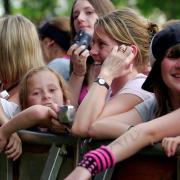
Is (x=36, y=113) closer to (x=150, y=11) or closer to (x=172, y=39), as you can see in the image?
(x=172, y=39)

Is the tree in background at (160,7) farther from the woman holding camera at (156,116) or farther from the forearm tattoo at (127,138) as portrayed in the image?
the forearm tattoo at (127,138)

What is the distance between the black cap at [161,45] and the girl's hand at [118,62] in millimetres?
379

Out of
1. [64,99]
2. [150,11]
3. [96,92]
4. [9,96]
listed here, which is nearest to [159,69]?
[96,92]

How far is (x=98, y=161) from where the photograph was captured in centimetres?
371

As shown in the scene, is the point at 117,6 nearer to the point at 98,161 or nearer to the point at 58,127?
the point at 58,127

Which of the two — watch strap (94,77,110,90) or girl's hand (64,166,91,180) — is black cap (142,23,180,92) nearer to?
watch strap (94,77,110,90)

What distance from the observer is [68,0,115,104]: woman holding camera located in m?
5.57

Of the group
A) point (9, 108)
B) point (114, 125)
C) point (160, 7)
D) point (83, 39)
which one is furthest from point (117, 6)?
point (114, 125)

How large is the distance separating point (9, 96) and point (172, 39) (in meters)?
1.78

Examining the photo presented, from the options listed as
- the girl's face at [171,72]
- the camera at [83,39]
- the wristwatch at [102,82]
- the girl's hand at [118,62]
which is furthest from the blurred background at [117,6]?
the girl's face at [171,72]

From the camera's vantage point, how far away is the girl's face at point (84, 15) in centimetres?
639

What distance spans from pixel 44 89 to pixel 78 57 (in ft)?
1.89

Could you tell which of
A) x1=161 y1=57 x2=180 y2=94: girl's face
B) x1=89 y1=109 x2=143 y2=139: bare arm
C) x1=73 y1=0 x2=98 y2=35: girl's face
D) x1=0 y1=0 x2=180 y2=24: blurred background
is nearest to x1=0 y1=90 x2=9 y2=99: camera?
x1=73 y1=0 x2=98 y2=35: girl's face

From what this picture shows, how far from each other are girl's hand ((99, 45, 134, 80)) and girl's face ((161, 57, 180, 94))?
1.73ft
